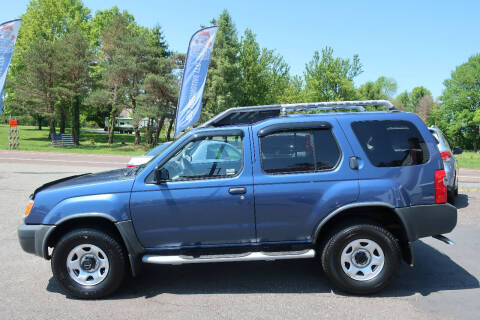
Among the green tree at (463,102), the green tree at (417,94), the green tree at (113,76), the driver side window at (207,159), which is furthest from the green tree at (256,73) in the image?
the green tree at (417,94)

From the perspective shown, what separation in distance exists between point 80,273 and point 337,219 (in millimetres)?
2912

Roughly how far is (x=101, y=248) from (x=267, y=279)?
6.47ft

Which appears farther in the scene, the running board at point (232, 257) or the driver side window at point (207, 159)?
the driver side window at point (207, 159)

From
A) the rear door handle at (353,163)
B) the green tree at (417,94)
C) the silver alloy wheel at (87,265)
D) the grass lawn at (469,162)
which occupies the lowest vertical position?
the grass lawn at (469,162)

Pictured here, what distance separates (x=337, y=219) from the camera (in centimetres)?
423

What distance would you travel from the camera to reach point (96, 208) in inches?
158

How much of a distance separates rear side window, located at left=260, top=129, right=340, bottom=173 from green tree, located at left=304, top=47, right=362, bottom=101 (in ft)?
132

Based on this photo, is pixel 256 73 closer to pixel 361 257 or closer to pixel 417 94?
pixel 361 257

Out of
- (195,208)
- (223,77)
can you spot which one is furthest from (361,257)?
(223,77)

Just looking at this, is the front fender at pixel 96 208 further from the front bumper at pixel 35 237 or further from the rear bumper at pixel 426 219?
the rear bumper at pixel 426 219

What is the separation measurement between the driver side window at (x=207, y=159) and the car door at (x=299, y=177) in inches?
9.8

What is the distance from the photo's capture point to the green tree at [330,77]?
140 ft

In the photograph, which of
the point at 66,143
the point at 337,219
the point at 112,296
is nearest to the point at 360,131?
the point at 337,219

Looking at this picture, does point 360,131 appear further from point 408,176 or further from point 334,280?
point 334,280
